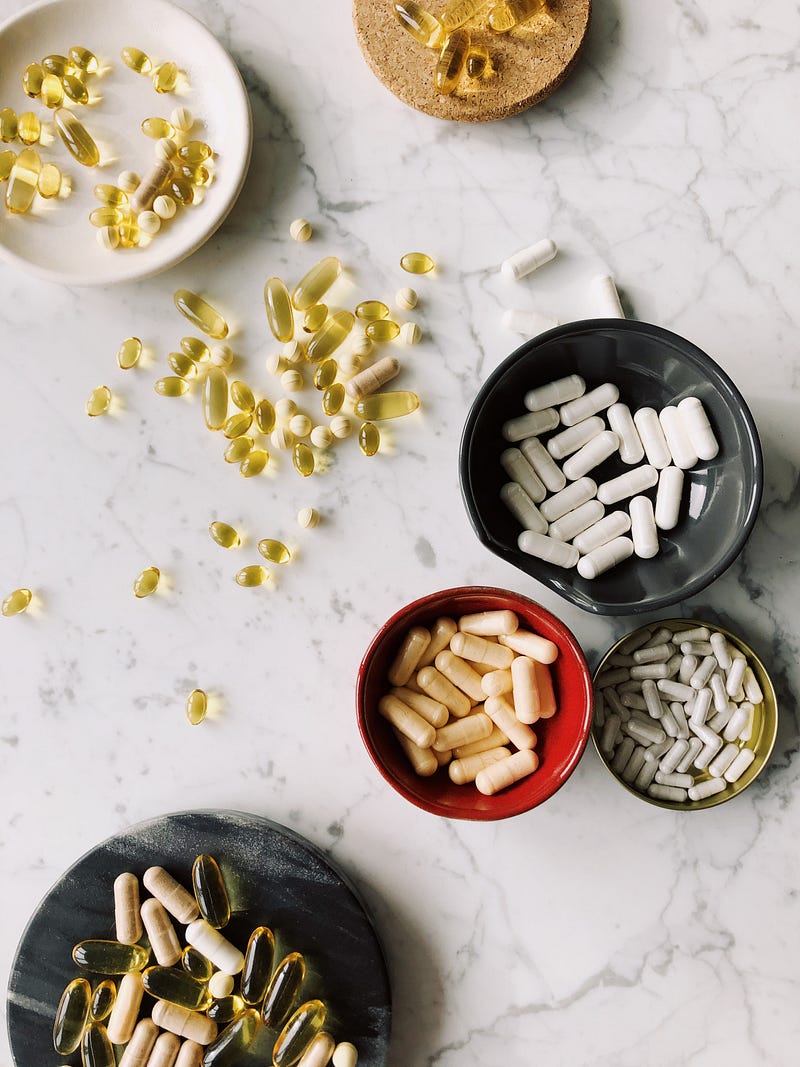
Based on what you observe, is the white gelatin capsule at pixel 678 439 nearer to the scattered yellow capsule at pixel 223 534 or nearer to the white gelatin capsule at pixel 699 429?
the white gelatin capsule at pixel 699 429

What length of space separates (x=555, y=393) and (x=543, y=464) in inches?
2.8

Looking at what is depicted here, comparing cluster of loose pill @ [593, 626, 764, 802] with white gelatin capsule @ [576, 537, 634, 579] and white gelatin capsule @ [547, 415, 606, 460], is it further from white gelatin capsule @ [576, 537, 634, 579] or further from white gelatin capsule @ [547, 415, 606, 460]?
white gelatin capsule @ [547, 415, 606, 460]

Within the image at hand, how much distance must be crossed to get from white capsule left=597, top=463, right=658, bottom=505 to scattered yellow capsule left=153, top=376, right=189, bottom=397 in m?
0.45

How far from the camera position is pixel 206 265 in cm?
93

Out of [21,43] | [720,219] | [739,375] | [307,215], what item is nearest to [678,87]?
[720,219]

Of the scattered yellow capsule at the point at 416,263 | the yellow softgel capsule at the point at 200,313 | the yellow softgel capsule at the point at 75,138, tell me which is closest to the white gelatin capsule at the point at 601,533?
the scattered yellow capsule at the point at 416,263

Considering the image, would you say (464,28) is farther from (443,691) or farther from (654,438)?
(443,691)

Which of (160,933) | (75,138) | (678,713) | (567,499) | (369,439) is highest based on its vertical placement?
(75,138)

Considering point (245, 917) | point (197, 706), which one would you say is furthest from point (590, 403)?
point (245, 917)

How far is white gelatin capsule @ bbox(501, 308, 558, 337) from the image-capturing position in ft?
2.95

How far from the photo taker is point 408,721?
0.84m

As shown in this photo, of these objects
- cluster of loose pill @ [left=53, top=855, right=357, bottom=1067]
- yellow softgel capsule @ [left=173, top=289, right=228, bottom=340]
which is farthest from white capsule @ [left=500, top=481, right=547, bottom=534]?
cluster of loose pill @ [left=53, top=855, right=357, bottom=1067]

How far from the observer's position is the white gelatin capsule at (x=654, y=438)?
873mm

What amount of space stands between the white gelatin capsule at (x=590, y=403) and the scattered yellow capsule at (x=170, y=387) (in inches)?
15.9
